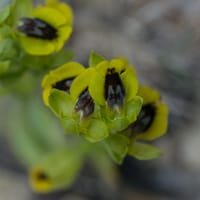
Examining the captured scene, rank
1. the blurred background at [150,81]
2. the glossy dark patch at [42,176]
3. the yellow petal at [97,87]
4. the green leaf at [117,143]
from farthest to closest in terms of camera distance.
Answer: the blurred background at [150,81] < the glossy dark patch at [42,176] < the green leaf at [117,143] < the yellow petal at [97,87]

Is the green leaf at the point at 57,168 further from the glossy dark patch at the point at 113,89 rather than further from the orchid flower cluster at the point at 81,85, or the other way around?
the glossy dark patch at the point at 113,89

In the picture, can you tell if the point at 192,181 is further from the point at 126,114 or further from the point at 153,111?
the point at 126,114

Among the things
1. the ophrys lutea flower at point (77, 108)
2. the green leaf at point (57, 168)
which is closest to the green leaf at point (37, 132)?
the green leaf at point (57, 168)

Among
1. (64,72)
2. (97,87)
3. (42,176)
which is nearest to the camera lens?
(97,87)

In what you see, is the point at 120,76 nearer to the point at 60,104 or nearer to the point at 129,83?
the point at 129,83

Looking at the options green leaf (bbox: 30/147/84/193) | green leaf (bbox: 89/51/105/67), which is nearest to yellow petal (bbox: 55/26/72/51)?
green leaf (bbox: 89/51/105/67)

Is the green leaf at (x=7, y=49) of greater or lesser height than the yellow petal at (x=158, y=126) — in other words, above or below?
above

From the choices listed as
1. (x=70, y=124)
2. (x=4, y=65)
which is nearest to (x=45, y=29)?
(x=4, y=65)
